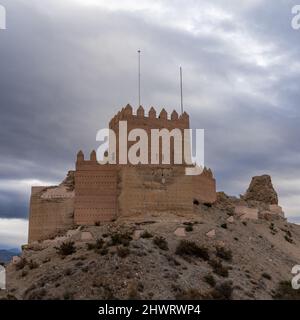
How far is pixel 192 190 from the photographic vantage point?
32562 mm

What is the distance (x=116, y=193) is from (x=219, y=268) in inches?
309

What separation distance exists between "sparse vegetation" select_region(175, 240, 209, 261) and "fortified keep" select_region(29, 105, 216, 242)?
4.02 meters

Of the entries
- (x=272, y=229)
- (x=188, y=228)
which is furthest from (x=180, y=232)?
(x=272, y=229)

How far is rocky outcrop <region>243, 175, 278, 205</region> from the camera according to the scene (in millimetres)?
46188

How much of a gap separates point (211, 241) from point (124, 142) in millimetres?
7282

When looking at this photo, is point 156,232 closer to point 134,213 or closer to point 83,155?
point 134,213

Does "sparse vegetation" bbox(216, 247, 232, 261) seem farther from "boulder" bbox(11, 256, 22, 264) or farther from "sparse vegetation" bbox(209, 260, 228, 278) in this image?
"boulder" bbox(11, 256, 22, 264)

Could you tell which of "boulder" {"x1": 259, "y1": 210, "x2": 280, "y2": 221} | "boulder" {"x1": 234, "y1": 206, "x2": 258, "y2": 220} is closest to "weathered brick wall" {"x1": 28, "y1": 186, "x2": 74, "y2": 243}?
"boulder" {"x1": 234, "y1": 206, "x2": 258, "y2": 220}

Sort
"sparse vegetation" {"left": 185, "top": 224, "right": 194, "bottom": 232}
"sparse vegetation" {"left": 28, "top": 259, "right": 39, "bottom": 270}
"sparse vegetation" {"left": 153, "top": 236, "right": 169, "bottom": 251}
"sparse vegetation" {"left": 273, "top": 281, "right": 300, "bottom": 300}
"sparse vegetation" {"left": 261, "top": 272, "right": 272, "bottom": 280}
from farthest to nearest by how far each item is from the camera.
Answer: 1. "sparse vegetation" {"left": 185, "top": 224, "right": 194, "bottom": 232}
2. "sparse vegetation" {"left": 261, "top": 272, "right": 272, "bottom": 280}
3. "sparse vegetation" {"left": 153, "top": 236, "right": 169, "bottom": 251}
4. "sparse vegetation" {"left": 28, "top": 259, "right": 39, "bottom": 270}
5. "sparse vegetation" {"left": 273, "top": 281, "right": 300, "bottom": 300}

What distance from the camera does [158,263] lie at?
24.7 m

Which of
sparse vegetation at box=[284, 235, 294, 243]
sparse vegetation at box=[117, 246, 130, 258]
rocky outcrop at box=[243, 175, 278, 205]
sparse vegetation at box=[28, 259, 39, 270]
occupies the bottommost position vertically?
sparse vegetation at box=[28, 259, 39, 270]

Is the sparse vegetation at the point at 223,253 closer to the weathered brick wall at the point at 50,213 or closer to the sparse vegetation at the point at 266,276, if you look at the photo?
the sparse vegetation at the point at 266,276
